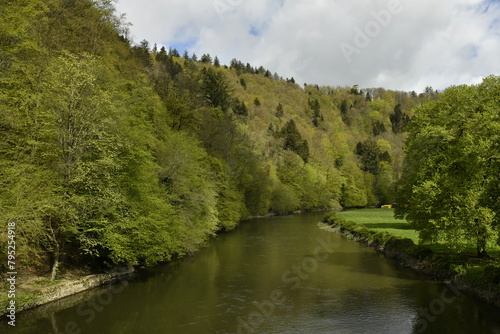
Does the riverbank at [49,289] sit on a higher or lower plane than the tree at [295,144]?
lower

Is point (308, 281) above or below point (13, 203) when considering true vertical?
below

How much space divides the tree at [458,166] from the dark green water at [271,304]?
463 cm

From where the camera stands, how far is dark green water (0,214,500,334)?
18.4 meters

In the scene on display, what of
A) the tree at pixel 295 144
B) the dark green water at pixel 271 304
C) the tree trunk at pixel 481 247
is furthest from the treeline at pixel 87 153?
the tree at pixel 295 144

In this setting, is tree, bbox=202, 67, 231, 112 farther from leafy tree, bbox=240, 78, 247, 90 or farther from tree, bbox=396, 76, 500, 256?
→ leafy tree, bbox=240, 78, 247, 90

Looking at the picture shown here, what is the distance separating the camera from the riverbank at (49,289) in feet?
64.7

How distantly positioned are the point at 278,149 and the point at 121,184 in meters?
93.4

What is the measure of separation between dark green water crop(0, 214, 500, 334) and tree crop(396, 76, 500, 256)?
15.2 ft

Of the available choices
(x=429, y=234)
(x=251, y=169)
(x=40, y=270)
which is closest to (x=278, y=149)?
(x=251, y=169)

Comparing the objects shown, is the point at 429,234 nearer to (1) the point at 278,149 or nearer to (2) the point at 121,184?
(2) the point at 121,184

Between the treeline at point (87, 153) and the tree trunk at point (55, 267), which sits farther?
the tree trunk at point (55, 267)

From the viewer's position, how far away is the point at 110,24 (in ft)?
153

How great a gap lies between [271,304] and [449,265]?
14590mm

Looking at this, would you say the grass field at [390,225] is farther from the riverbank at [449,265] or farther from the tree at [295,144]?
the tree at [295,144]
